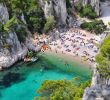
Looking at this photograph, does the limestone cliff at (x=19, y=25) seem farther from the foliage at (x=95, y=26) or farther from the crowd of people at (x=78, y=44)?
the crowd of people at (x=78, y=44)

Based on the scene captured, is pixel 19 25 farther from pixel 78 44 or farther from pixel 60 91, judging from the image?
pixel 60 91

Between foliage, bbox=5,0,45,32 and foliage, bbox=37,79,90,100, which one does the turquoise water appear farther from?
foliage, bbox=37,79,90,100

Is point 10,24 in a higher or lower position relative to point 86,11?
higher

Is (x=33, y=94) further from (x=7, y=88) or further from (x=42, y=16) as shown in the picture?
(x=42, y=16)

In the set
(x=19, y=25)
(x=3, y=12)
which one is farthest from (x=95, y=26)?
(x=3, y=12)

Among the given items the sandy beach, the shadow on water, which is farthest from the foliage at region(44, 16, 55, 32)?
the shadow on water

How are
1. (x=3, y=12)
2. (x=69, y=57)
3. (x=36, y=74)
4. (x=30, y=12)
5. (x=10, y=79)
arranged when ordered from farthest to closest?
(x=30, y=12) → (x=3, y=12) → (x=69, y=57) → (x=36, y=74) → (x=10, y=79)
